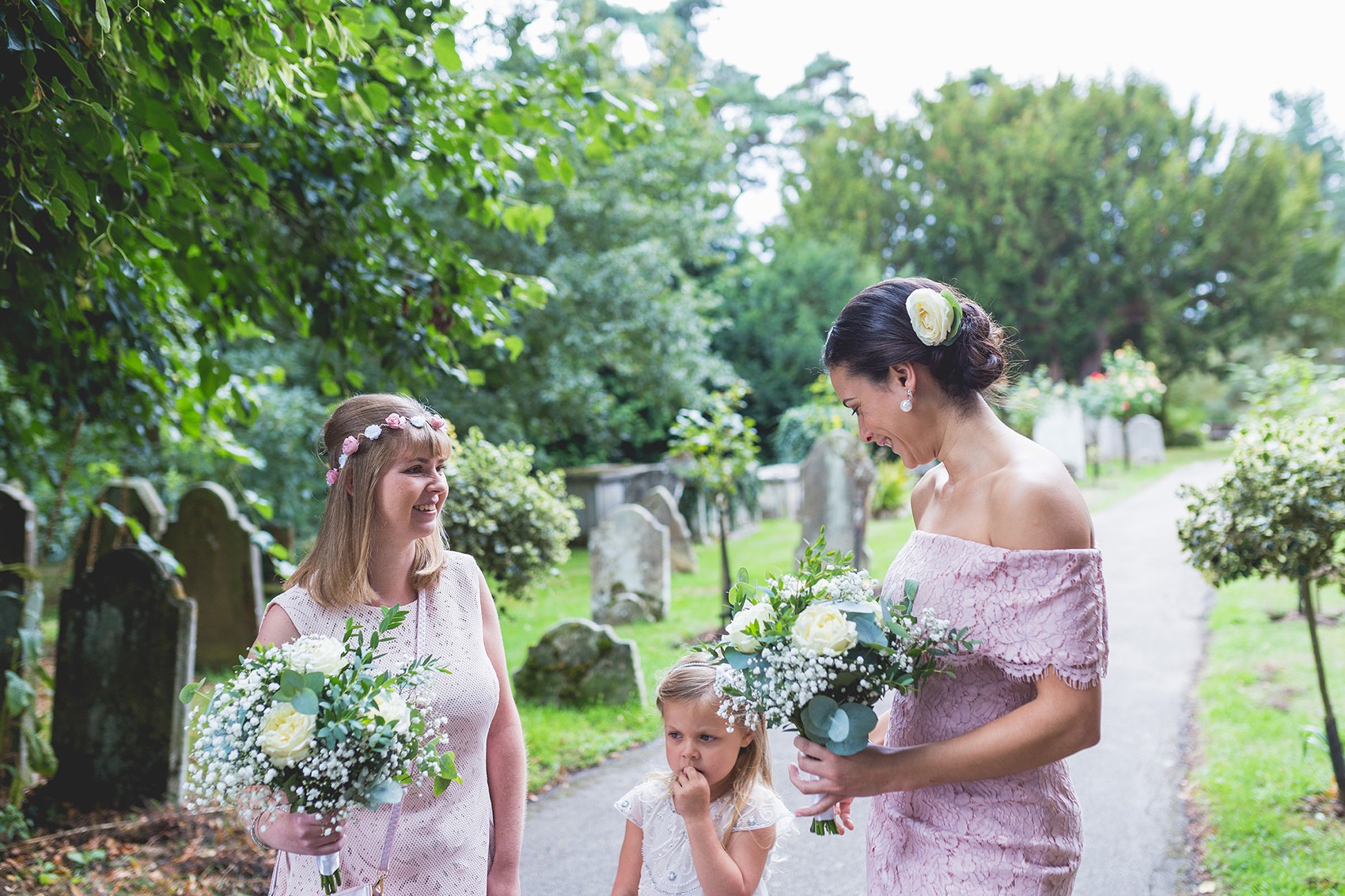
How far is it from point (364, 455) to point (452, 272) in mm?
2237

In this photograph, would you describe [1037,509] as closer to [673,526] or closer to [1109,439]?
[673,526]

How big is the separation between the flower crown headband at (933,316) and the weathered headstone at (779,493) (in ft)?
54.8

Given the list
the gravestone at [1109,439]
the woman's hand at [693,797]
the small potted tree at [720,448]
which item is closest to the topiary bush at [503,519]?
the small potted tree at [720,448]

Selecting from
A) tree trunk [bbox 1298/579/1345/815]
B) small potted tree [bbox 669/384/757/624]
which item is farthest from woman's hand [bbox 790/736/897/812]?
small potted tree [bbox 669/384/757/624]

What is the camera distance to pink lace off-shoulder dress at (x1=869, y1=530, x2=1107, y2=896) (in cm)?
206

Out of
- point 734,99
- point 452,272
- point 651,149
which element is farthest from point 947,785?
point 734,99

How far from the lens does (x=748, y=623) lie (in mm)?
2184

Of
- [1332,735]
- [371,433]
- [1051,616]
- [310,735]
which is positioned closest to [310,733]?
[310,735]

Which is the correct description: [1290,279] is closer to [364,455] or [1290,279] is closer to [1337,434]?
[1337,434]

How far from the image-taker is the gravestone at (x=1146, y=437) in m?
26.9

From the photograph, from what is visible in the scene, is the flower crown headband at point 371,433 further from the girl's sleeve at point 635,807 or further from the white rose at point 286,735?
the girl's sleeve at point 635,807

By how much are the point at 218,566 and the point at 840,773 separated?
24.1 feet

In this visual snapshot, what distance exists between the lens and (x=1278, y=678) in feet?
25.0

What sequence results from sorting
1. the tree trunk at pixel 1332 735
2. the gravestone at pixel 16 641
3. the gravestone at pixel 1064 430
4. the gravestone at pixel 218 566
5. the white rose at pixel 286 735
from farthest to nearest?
the gravestone at pixel 1064 430 → the gravestone at pixel 218 566 → the gravestone at pixel 16 641 → the tree trunk at pixel 1332 735 → the white rose at pixel 286 735
